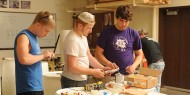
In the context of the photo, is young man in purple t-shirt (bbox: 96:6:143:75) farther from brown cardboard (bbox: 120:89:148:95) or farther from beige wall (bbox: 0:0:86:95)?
beige wall (bbox: 0:0:86:95)

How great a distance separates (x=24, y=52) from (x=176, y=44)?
148 inches

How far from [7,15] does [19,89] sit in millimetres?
3866

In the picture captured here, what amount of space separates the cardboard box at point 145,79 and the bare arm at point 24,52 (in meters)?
0.76

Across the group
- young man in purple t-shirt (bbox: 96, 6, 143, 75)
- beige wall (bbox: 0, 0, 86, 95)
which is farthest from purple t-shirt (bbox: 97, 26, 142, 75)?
beige wall (bbox: 0, 0, 86, 95)

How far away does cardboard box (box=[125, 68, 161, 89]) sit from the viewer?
202cm

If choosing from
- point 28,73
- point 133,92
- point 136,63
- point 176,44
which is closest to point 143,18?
point 176,44

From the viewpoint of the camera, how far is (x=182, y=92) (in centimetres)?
492

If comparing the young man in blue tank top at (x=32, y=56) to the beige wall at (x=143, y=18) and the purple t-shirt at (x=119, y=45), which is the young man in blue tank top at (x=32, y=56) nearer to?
the purple t-shirt at (x=119, y=45)

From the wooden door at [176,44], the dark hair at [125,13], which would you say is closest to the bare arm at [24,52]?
the dark hair at [125,13]

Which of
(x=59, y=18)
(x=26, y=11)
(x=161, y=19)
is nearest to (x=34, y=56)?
(x=161, y=19)

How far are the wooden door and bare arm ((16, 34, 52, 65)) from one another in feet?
11.9

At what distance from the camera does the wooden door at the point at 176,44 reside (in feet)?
15.8

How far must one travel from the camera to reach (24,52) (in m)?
1.82

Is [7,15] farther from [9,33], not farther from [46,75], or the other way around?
[46,75]
